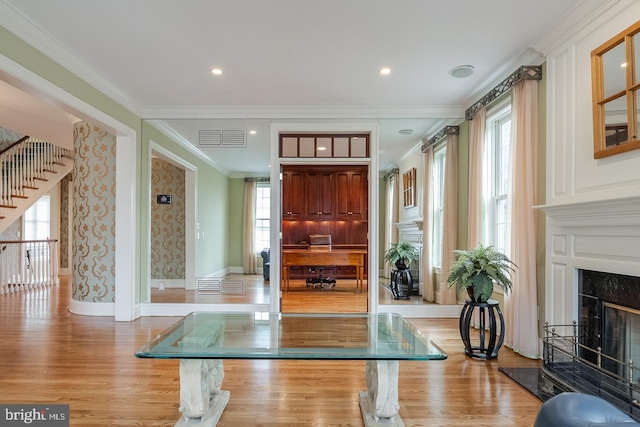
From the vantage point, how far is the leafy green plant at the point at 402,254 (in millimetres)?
5457

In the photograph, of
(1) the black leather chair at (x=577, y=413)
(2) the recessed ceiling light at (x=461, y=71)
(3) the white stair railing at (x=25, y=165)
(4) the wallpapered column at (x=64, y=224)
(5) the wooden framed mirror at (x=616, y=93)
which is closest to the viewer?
(1) the black leather chair at (x=577, y=413)

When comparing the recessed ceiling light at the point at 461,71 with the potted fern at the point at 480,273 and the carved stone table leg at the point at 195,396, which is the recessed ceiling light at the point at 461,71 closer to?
the potted fern at the point at 480,273

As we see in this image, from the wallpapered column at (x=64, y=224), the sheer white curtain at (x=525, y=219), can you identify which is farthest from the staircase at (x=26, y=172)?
the sheer white curtain at (x=525, y=219)

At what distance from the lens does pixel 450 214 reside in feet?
16.1

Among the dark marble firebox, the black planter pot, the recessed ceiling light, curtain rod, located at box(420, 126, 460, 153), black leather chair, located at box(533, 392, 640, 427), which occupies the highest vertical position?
the recessed ceiling light

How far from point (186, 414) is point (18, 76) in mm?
2719

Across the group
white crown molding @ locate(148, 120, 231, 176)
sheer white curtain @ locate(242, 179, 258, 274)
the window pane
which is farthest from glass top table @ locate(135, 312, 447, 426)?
sheer white curtain @ locate(242, 179, 258, 274)

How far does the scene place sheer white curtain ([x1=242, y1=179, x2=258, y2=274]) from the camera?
895 centimetres

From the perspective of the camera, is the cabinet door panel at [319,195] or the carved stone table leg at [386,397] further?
the cabinet door panel at [319,195]

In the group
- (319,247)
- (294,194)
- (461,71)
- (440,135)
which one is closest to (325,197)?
(294,194)

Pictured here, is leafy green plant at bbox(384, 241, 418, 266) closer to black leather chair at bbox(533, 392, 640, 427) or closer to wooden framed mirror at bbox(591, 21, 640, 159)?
wooden framed mirror at bbox(591, 21, 640, 159)

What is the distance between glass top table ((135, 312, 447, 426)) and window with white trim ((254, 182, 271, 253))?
6510 millimetres

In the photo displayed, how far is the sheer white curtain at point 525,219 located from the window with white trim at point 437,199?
1833mm

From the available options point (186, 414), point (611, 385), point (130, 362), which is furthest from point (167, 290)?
point (611, 385)
